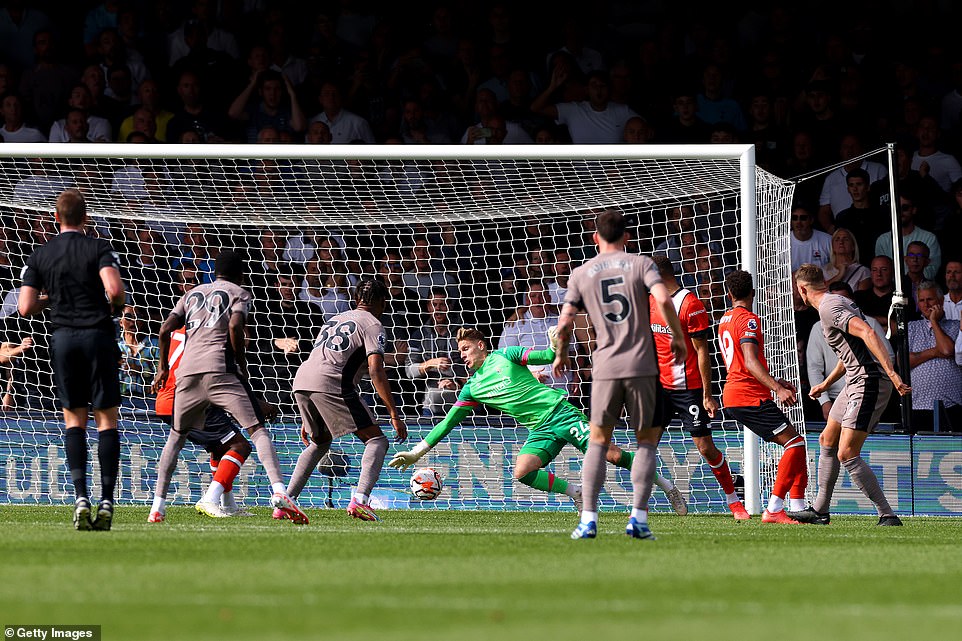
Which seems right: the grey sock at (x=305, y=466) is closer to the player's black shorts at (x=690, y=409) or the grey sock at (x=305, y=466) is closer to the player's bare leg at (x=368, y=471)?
the player's bare leg at (x=368, y=471)

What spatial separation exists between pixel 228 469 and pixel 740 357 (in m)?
4.22

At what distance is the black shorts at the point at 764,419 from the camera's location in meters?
11.5

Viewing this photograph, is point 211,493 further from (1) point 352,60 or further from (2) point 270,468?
(1) point 352,60

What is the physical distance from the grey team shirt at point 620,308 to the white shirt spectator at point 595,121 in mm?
8500

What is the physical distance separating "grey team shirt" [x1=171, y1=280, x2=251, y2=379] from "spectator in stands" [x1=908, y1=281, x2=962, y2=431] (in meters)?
7.13

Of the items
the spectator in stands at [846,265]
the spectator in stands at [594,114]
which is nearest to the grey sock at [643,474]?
the spectator in stands at [846,265]

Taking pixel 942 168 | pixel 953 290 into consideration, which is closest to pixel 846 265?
pixel 953 290

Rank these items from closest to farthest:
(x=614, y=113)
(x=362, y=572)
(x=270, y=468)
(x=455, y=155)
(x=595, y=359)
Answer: (x=362, y=572) < (x=595, y=359) < (x=270, y=468) < (x=455, y=155) < (x=614, y=113)

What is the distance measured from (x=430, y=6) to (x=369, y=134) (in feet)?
7.91

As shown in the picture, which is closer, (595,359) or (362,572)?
(362,572)

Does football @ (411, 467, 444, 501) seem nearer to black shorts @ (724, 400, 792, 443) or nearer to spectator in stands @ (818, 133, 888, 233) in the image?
black shorts @ (724, 400, 792, 443)

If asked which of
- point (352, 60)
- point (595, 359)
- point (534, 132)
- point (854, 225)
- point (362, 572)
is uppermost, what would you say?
point (352, 60)

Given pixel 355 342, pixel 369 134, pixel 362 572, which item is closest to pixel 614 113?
pixel 369 134

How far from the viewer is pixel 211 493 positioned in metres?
11.2
